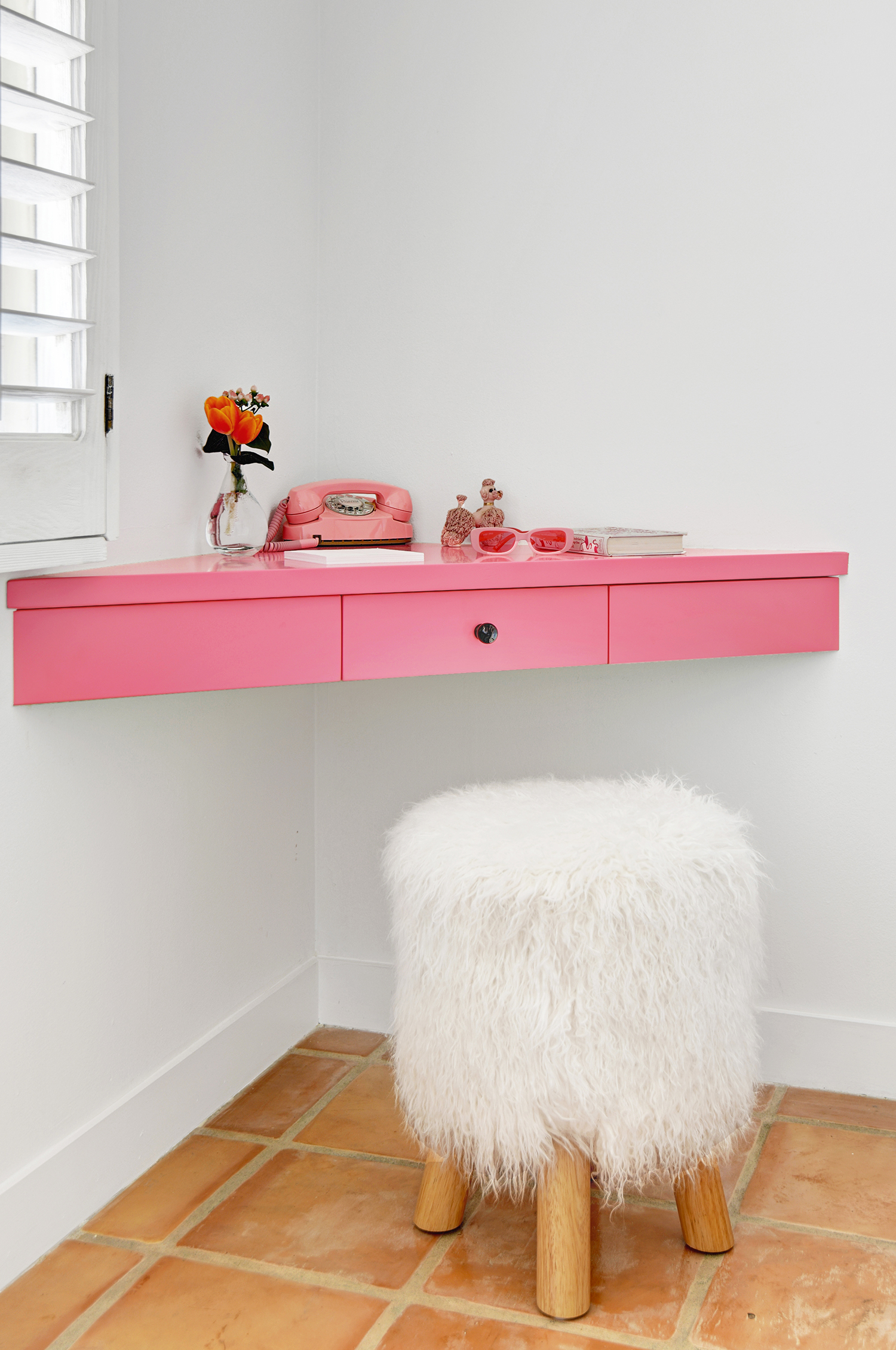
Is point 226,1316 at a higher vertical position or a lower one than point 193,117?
lower

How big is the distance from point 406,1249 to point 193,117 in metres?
1.81

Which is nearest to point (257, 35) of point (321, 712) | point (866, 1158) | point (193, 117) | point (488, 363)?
point (193, 117)

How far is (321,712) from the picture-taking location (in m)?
2.44

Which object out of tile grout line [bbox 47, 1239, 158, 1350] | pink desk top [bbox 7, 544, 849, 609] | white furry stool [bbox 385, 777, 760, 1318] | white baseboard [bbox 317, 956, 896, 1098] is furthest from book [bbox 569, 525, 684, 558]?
tile grout line [bbox 47, 1239, 158, 1350]

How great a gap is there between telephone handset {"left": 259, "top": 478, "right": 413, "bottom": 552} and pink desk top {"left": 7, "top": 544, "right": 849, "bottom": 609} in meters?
0.14

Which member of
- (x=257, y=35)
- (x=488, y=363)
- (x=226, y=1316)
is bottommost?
(x=226, y=1316)

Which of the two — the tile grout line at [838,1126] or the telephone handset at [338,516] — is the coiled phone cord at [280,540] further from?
the tile grout line at [838,1126]

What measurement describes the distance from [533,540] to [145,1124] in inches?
45.5

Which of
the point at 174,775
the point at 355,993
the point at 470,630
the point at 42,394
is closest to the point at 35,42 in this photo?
the point at 42,394

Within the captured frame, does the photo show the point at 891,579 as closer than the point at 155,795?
No

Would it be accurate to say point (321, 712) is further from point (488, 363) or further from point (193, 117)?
point (193, 117)

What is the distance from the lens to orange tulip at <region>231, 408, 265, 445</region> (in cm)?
193

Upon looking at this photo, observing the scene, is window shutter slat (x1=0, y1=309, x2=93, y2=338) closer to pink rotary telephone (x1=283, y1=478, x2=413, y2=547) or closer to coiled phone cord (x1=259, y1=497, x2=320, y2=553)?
coiled phone cord (x1=259, y1=497, x2=320, y2=553)

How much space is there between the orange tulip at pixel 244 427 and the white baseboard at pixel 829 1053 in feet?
4.63
